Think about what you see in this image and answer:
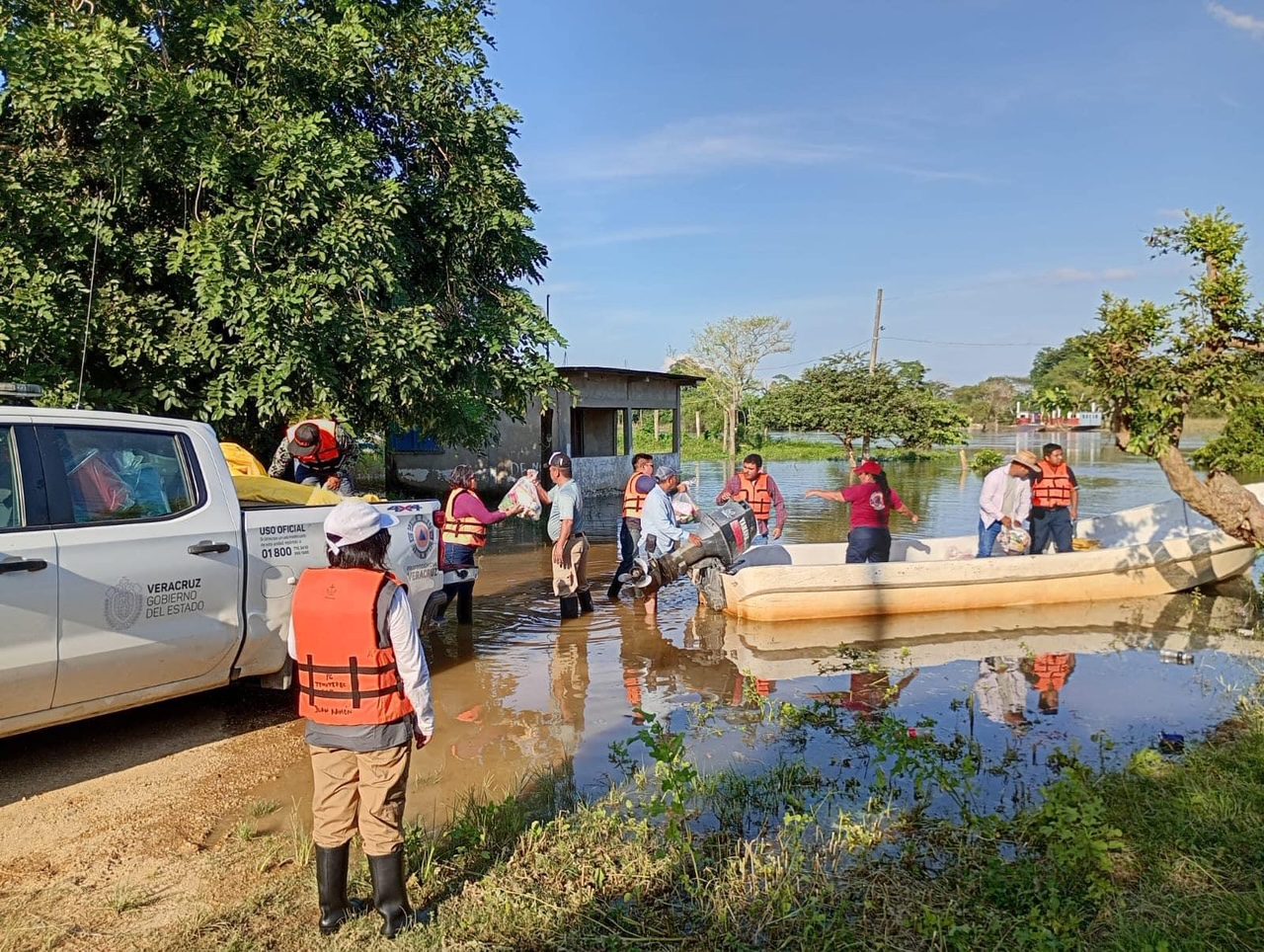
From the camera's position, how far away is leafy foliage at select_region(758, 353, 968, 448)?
1388 inches

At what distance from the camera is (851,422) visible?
35.5m

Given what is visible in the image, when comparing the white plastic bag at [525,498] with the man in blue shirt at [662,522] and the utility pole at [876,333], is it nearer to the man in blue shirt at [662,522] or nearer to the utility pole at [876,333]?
the man in blue shirt at [662,522]

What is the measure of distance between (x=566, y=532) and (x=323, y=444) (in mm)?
2418

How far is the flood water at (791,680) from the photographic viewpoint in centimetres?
559

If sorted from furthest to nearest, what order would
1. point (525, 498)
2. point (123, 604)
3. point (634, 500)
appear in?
point (634, 500) < point (525, 498) < point (123, 604)

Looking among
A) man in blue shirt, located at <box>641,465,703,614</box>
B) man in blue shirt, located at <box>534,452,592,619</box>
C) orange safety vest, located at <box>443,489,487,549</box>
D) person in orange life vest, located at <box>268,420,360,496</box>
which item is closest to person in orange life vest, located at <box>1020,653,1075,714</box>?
man in blue shirt, located at <box>641,465,703,614</box>

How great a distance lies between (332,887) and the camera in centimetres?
339

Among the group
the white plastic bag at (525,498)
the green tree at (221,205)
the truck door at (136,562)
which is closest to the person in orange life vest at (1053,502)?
the white plastic bag at (525,498)

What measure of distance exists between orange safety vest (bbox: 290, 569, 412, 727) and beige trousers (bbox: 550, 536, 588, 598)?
5.65 metres

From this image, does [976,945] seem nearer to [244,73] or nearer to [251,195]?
[251,195]

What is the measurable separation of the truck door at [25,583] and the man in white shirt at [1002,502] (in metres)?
9.60

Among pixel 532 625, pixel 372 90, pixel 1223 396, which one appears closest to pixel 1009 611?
pixel 1223 396

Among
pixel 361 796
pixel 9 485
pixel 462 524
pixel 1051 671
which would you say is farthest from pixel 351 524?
pixel 1051 671

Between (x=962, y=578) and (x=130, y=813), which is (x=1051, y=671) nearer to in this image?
(x=962, y=578)
